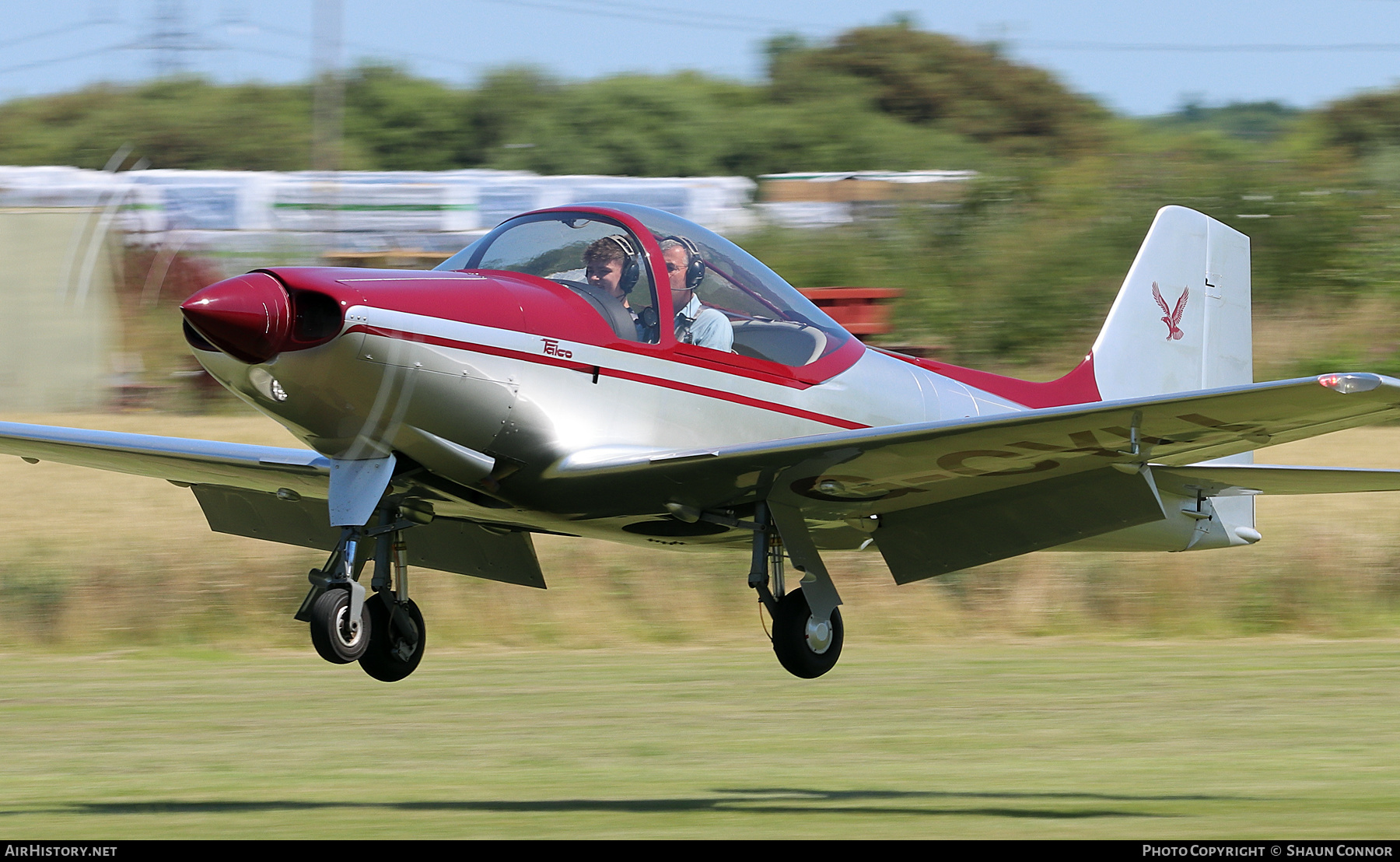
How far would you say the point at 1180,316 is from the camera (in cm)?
989

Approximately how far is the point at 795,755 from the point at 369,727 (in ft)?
11.2

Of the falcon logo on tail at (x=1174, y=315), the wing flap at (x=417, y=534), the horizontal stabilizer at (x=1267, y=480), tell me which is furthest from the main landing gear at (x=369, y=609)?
the falcon logo on tail at (x=1174, y=315)

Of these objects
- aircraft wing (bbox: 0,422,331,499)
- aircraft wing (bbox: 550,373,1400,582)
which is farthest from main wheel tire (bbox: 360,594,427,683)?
aircraft wing (bbox: 550,373,1400,582)

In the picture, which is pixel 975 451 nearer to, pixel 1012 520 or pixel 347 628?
pixel 1012 520

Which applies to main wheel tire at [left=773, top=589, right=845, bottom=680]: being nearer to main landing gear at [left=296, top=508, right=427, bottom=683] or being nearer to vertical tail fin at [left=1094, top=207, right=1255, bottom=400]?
main landing gear at [left=296, top=508, right=427, bottom=683]

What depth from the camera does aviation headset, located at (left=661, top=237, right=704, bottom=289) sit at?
24.3 ft

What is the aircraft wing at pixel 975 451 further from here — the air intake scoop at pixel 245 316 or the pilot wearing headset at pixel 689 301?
the air intake scoop at pixel 245 316

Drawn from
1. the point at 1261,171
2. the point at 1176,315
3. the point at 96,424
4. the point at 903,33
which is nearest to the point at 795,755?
the point at 1176,315

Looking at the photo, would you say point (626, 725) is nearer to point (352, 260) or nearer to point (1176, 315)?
point (1176, 315)

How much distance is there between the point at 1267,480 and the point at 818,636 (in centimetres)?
247

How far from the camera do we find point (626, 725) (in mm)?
11578

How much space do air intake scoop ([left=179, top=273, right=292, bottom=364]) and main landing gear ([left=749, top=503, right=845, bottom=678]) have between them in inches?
100

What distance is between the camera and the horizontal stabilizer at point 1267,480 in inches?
300

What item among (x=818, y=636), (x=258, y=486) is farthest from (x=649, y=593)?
(x=818, y=636)
